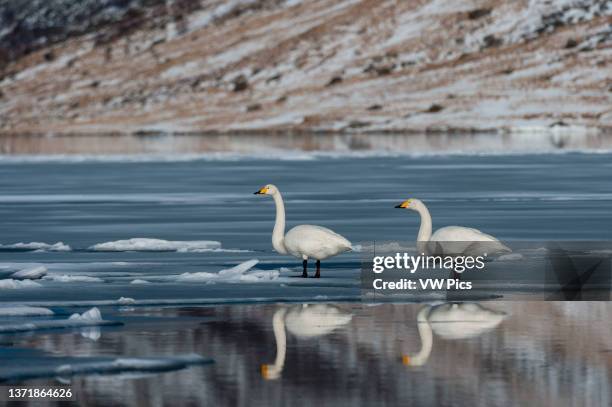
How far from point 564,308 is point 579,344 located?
221 centimetres

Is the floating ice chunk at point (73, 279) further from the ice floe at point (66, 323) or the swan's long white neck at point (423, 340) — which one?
the swan's long white neck at point (423, 340)

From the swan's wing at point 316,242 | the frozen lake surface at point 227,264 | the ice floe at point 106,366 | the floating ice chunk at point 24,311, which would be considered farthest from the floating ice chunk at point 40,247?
the ice floe at point 106,366

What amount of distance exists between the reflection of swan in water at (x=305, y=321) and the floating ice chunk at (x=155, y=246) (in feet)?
20.6

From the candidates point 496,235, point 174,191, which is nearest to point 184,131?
point 174,191

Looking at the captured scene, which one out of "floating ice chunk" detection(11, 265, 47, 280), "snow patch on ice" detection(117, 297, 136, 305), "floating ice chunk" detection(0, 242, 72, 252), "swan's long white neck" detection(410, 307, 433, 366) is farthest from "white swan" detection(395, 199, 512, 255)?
"floating ice chunk" detection(0, 242, 72, 252)

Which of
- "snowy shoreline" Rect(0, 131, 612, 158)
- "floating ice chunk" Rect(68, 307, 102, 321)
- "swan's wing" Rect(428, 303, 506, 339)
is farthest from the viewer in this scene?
"snowy shoreline" Rect(0, 131, 612, 158)

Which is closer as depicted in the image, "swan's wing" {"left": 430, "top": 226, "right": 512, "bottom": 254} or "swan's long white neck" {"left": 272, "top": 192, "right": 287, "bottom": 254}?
"swan's wing" {"left": 430, "top": 226, "right": 512, "bottom": 254}

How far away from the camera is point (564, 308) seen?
15359 mm

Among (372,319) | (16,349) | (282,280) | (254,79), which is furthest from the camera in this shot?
(254,79)

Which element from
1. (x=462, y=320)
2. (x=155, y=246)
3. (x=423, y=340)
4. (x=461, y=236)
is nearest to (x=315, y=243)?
(x=461, y=236)

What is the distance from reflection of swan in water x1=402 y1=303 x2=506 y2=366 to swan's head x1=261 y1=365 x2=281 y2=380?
1.10 m

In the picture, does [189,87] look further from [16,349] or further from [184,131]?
[16,349]

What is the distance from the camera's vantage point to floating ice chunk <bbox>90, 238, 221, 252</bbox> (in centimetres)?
2177

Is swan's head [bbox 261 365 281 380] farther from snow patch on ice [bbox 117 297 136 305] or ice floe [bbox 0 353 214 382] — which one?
snow patch on ice [bbox 117 297 136 305]
